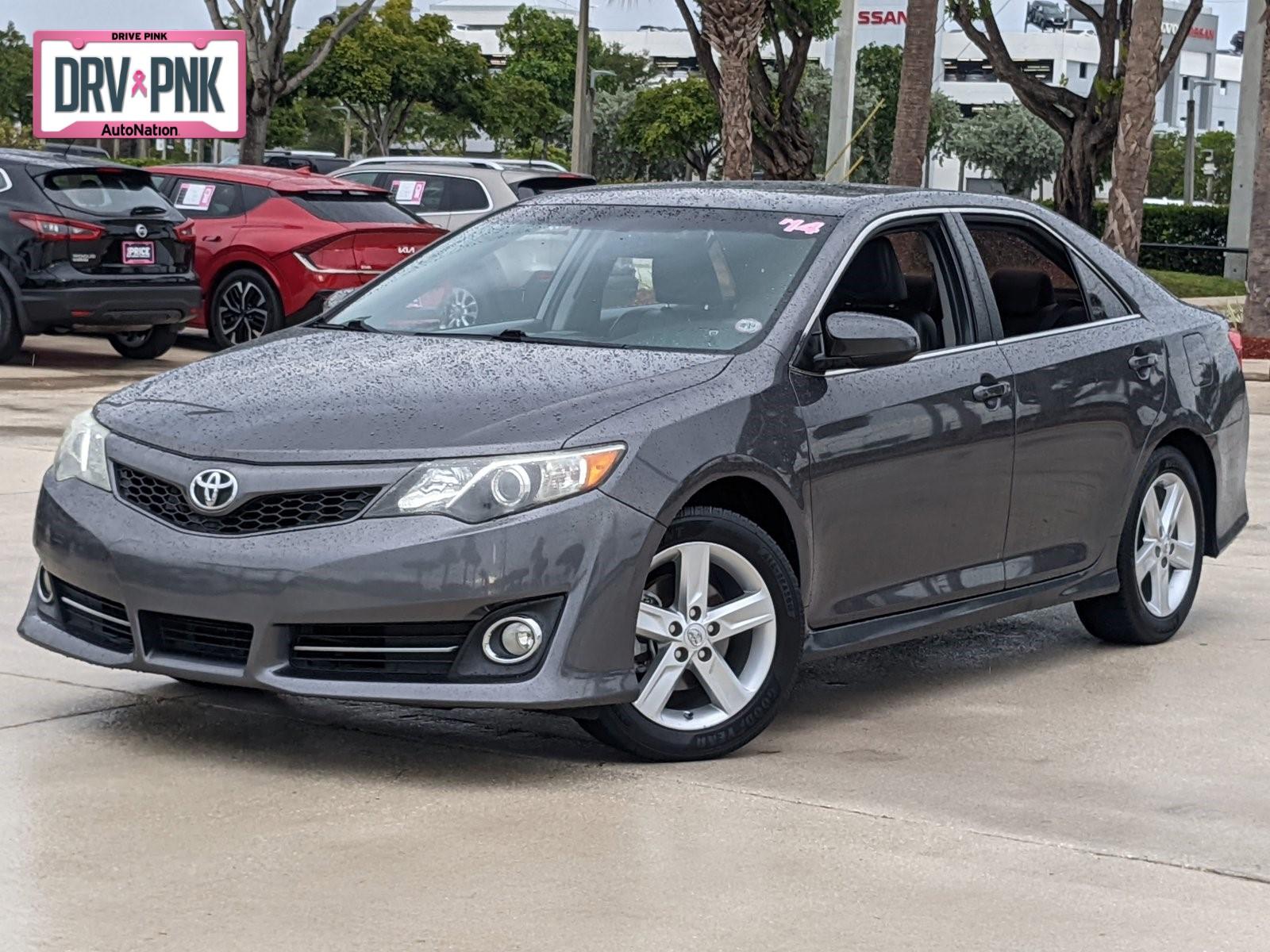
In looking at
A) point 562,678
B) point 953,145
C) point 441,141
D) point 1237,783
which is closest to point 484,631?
point 562,678

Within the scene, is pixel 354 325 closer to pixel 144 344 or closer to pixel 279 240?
pixel 279 240

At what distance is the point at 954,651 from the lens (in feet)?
24.8

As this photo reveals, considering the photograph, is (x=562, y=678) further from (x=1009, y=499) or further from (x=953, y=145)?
(x=953, y=145)

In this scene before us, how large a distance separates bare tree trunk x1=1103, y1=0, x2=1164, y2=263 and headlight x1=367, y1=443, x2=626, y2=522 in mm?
16305

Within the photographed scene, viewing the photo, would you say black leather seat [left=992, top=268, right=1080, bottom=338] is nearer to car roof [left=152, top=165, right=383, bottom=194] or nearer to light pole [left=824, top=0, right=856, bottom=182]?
car roof [left=152, top=165, right=383, bottom=194]

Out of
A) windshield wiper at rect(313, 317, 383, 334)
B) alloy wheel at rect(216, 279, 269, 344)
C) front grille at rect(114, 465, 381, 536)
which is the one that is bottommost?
alloy wheel at rect(216, 279, 269, 344)

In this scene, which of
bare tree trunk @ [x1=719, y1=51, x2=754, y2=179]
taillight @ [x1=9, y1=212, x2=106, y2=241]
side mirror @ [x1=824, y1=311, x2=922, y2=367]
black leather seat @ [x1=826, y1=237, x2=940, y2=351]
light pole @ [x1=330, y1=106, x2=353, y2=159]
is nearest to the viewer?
side mirror @ [x1=824, y1=311, x2=922, y2=367]

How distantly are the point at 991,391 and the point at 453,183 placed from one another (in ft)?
54.0

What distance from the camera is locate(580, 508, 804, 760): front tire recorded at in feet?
18.5

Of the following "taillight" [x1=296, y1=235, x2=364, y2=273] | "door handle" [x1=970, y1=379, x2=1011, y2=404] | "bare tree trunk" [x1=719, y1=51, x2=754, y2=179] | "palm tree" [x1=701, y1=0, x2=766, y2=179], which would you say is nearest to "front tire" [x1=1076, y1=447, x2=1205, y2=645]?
"door handle" [x1=970, y1=379, x2=1011, y2=404]

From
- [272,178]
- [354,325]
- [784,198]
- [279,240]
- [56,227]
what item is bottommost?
[279,240]

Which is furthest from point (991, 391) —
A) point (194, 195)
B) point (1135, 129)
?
point (1135, 129)

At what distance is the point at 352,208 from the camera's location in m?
18.7

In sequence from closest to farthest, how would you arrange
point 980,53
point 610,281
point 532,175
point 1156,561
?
point 610,281, point 1156,561, point 532,175, point 980,53
